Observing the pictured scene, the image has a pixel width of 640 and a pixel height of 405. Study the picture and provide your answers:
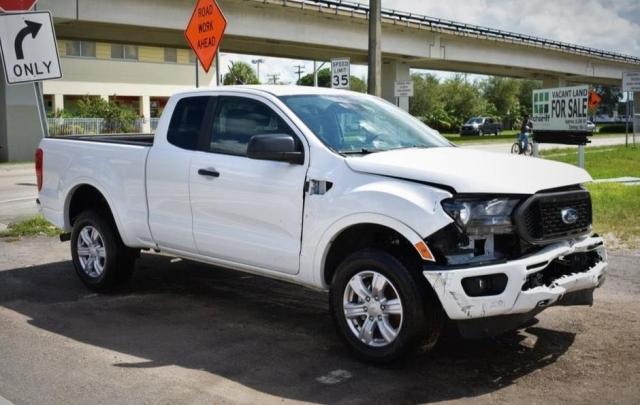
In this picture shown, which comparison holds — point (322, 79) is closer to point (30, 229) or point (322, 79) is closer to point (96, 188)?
point (30, 229)

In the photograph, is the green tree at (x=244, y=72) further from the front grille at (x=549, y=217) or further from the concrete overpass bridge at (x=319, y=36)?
the front grille at (x=549, y=217)

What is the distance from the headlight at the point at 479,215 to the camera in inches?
179

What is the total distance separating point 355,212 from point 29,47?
697 centimetres

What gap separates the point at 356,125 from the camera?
5785mm

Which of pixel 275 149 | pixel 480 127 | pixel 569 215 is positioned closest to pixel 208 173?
pixel 275 149

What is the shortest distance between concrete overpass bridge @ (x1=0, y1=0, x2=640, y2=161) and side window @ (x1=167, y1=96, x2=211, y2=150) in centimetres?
2209

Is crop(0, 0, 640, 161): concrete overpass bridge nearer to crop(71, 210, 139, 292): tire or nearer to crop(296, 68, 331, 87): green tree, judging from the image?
crop(71, 210, 139, 292): tire

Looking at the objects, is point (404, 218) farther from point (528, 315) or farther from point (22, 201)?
point (22, 201)

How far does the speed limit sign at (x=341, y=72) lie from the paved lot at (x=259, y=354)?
35.4 feet

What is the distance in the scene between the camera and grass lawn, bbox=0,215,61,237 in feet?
34.6

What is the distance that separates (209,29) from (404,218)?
8.40m

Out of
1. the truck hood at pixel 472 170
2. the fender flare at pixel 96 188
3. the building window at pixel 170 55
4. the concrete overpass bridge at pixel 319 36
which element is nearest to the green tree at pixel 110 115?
the concrete overpass bridge at pixel 319 36

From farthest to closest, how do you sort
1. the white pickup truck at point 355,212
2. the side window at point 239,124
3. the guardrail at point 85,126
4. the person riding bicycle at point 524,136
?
the guardrail at point 85,126 < the person riding bicycle at point 524,136 < the side window at point 239,124 < the white pickup truck at point 355,212

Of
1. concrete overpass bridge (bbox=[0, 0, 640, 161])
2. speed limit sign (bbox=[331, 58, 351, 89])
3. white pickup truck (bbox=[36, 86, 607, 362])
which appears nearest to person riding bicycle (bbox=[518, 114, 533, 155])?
concrete overpass bridge (bbox=[0, 0, 640, 161])
